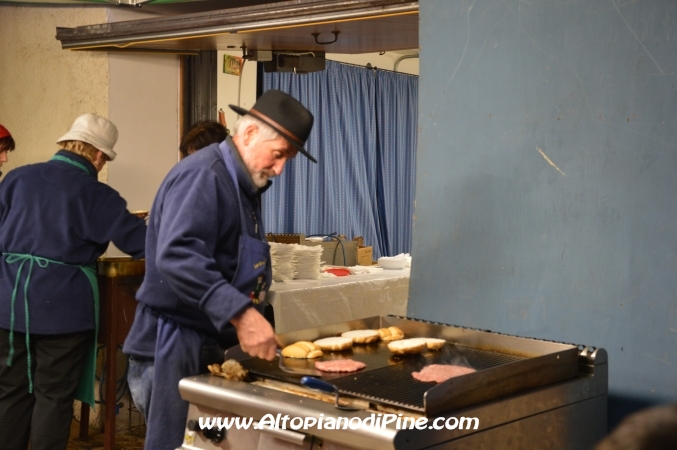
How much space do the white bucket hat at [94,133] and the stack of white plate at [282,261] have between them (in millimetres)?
914

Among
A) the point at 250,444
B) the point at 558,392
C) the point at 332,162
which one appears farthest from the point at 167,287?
the point at 332,162

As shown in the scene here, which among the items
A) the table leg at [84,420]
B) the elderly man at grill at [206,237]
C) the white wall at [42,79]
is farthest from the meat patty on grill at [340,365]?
the white wall at [42,79]

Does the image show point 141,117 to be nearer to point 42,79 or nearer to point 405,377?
point 42,79

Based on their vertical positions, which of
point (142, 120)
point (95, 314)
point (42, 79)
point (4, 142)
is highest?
point (42, 79)

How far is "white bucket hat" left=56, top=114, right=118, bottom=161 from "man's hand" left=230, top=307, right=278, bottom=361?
1.91 metres

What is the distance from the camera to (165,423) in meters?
2.31

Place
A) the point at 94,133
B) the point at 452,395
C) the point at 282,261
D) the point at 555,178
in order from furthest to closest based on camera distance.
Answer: the point at 282,261 → the point at 94,133 → the point at 555,178 → the point at 452,395

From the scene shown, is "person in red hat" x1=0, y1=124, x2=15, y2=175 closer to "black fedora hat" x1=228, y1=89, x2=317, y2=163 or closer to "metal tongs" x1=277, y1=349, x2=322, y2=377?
"black fedora hat" x1=228, y1=89, x2=317, y2=163

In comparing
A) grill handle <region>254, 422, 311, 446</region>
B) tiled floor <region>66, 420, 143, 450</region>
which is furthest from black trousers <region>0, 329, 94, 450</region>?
grill handle <region>254, 422, 311, 446</region>

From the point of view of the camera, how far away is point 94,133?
12.2 feet

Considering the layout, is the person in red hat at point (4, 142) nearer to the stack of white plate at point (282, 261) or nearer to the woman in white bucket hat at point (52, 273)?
the woman in white bucket hat at point (52, 273)

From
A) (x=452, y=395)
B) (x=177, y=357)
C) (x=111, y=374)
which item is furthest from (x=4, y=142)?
(x=452, y=395)

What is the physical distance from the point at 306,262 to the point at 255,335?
2160 millimetres

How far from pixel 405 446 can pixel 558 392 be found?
573 millimetres
